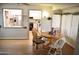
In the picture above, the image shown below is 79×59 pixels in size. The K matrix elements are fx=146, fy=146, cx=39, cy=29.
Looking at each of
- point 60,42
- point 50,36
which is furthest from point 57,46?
point 50,36

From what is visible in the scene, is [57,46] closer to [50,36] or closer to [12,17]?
[50,36]

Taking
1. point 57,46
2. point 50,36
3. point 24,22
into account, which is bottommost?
point 57,46

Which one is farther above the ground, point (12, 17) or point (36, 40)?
point (12, 17)

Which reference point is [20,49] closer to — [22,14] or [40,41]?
[40,41]

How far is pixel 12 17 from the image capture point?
6.69ft

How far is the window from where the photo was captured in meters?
2.03

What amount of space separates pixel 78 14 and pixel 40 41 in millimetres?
655

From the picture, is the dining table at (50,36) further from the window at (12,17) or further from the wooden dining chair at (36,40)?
the window at (12,17)

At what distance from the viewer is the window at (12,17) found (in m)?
2.03

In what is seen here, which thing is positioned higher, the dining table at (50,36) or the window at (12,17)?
the window at (12,17)

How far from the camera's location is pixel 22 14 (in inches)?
80.6

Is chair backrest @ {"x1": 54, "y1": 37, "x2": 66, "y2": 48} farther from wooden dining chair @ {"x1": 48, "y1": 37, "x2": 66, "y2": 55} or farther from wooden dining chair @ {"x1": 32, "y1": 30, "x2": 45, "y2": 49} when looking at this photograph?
wooden dining chair @ {"x1": 32, "y1": 30, "x2": 45, "y2": 49}

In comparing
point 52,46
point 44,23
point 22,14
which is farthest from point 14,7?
point 52,46

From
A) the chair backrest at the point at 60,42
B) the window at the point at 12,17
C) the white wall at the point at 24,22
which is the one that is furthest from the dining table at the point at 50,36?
the window at the point at 12,17
